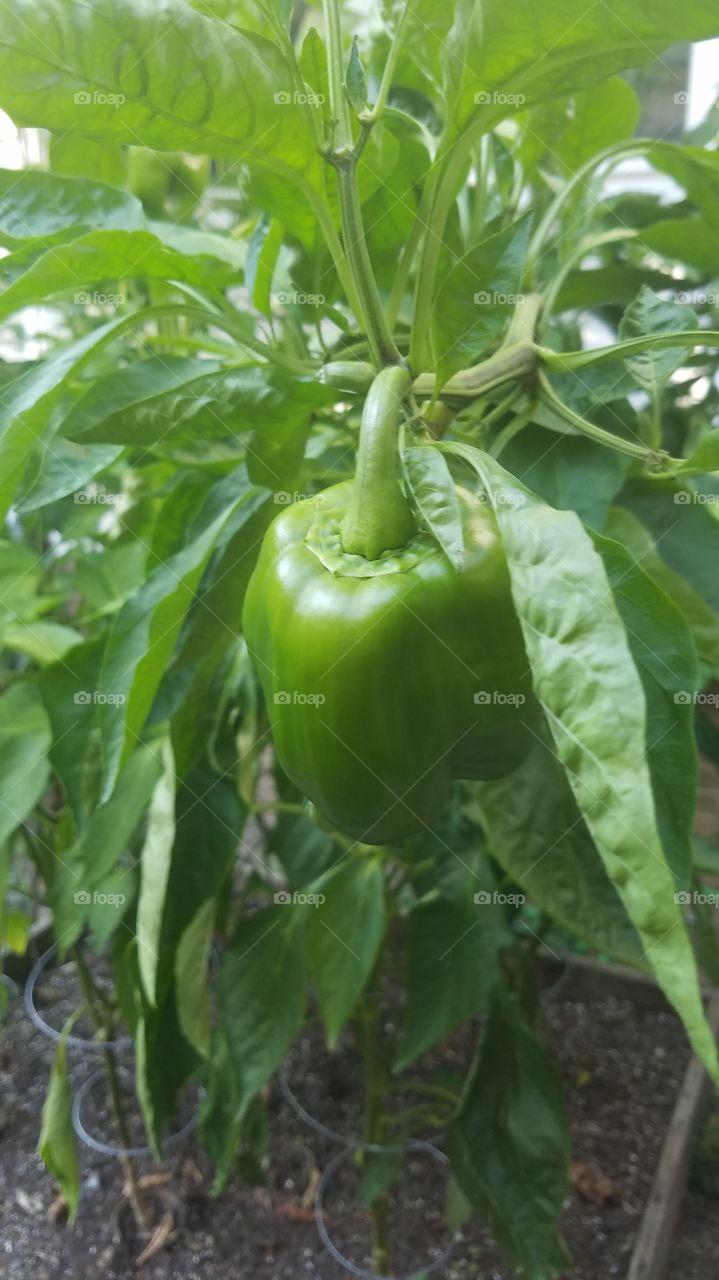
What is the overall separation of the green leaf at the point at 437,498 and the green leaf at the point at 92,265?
6.1 inches

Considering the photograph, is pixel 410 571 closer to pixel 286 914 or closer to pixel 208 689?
pixel 208 689

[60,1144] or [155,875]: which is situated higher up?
[155,875]

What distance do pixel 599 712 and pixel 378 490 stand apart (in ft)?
0.39

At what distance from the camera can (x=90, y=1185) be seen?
1.01m

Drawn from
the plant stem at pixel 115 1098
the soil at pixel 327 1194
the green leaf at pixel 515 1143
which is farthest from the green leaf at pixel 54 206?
the soil at pixel 327 1194

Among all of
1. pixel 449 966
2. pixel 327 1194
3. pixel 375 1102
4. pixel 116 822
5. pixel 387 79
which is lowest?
pixel 327 1194

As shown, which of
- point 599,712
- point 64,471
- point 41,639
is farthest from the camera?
point 41,639

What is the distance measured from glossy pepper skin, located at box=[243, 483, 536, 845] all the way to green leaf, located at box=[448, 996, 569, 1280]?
0.43 m

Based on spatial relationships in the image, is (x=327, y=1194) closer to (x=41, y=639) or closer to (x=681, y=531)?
(x=41, y=639)

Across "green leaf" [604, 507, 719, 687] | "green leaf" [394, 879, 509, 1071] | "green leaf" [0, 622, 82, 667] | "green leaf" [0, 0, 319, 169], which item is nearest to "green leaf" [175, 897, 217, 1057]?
"green leaf" [394, 879, 509, 1071]

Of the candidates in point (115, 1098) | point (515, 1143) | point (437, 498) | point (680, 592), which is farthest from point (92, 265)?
point (115, 1098)

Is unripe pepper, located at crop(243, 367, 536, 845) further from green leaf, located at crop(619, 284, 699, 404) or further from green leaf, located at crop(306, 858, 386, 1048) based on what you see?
green leaf, located at crop(306, 858, 386, 1048)

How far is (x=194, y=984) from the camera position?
62 cm

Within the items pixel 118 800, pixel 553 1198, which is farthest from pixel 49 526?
pixel 553 1198
